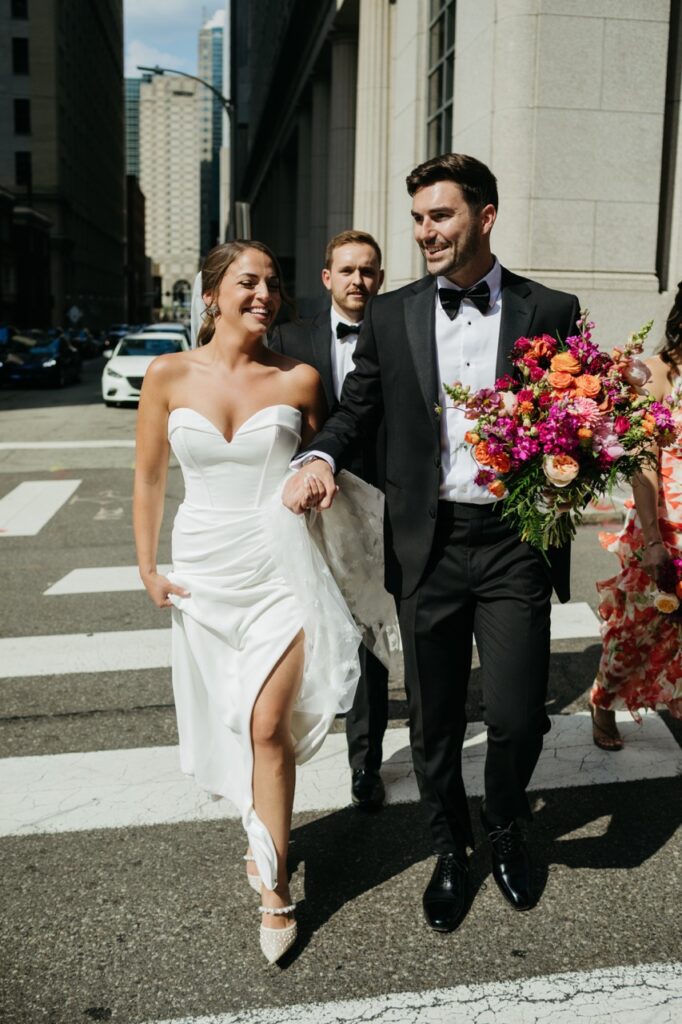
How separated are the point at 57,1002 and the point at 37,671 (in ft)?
10.9

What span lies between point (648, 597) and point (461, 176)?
6.89 ft

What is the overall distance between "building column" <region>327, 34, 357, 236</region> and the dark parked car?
9617mm

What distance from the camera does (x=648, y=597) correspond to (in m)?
4.65

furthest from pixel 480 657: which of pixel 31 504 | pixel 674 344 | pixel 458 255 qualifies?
pixel 31 504

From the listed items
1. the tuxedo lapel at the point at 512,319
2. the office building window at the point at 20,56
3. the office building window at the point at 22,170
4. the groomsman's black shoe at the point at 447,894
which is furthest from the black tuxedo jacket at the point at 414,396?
the office building window at the point at 20,56

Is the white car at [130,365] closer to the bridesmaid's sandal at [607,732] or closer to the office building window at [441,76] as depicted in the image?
the office building window at [441,76]

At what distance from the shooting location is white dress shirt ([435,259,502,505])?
3.59 m

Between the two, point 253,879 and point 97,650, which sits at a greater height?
point 253,879

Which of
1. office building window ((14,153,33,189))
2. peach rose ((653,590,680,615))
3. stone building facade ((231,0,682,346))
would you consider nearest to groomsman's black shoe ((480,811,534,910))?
peach rose ((653,590,680,615))

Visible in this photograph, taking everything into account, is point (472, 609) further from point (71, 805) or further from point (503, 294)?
point (71, 805)

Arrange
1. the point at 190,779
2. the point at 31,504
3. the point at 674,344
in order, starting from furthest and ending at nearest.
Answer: the point at 31,504, the point at 190,779, the point at 674,344

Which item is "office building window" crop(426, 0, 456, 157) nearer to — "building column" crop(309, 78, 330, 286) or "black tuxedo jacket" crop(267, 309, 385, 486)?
"black tuxedo jacket" crop(267, 309, 385, 486)

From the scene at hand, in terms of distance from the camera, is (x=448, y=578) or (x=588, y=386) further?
(x=448, y=578)

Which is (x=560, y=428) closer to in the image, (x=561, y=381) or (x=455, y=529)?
(x=561, y=381)
